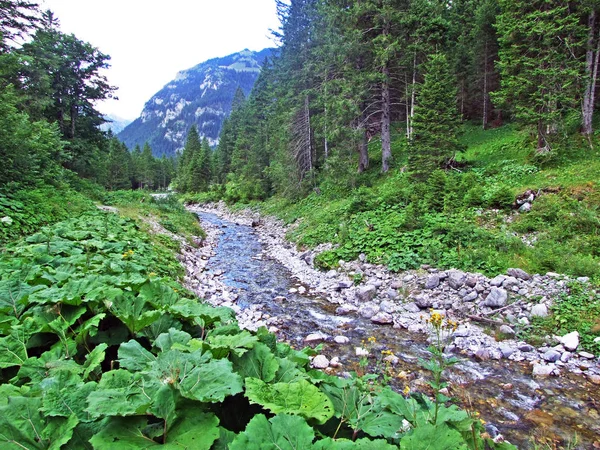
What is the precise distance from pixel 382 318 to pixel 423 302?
4.19ft

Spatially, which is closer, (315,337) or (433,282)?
(315,337)

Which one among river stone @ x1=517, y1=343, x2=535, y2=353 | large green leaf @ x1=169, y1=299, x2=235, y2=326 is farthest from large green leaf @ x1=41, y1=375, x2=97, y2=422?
river stone @ x1=517, y1=343, x2=535, y2=353

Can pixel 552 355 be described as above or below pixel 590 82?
below

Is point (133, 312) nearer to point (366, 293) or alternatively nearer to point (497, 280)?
point (366, 293)

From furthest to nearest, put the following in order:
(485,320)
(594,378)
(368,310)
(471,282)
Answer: (368,310) < (471,282) < (485,320) < (594,378)

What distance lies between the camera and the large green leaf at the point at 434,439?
1.33m

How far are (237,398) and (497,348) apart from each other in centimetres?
662

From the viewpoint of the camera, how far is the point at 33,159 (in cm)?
1162

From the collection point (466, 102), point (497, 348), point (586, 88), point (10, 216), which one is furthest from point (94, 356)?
point (466, 102)

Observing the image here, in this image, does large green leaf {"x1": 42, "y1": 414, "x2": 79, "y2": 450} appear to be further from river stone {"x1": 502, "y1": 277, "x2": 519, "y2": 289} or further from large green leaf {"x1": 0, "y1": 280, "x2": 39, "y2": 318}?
river stone {"x1": 502, "y1": 277, "x2": 519, "y2": 289}

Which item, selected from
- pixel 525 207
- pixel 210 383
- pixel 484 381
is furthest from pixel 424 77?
pixel 210 383

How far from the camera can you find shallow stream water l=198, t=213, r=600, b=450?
451 cm

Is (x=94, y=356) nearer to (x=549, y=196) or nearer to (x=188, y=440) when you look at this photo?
(x=188, y=440)

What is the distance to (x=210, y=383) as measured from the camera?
1.53 m
